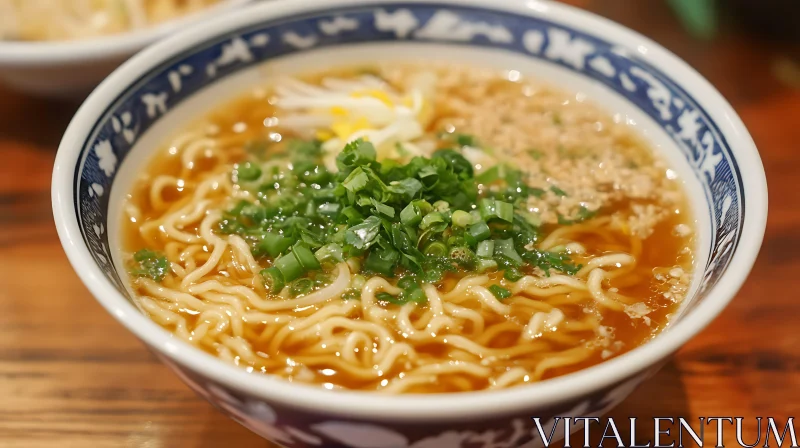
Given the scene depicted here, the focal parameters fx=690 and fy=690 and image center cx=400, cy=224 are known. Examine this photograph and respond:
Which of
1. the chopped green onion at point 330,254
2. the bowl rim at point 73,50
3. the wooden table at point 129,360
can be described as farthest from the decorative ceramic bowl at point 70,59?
the chopped green onion at point 330,254

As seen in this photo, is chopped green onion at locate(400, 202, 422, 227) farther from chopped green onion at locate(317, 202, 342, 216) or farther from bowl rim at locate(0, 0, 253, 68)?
bowl rim at locate(0, 0, 253, 68)

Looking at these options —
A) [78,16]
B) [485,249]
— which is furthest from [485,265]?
[78,16]

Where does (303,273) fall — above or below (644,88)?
below

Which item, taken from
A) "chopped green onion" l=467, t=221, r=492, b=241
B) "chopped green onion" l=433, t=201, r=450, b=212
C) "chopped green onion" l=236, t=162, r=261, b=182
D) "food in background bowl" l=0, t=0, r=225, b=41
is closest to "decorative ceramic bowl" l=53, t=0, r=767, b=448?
"chopped green onion" l=236, t=162, r=261, b=182

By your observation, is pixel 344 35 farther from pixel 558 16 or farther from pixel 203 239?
pixel 203 239

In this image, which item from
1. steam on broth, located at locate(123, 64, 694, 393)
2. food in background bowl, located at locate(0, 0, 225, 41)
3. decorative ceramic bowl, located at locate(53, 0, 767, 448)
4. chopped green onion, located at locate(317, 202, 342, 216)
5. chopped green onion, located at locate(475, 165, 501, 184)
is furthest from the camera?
food in background bowl, located at locate(0, 0, 225, 41)

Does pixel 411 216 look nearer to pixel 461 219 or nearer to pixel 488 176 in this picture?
pixel 461 219

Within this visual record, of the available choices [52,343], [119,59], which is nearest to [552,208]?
[52,343]
